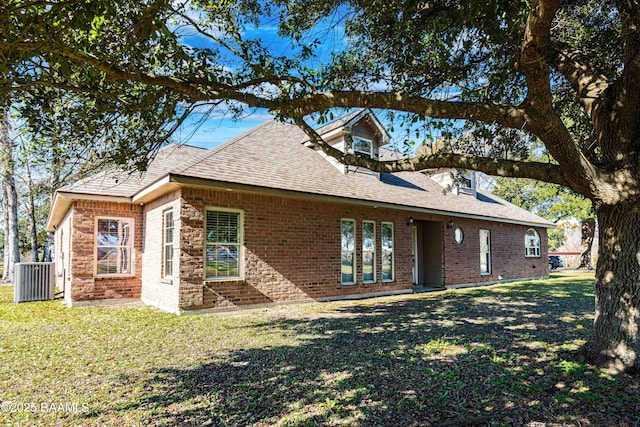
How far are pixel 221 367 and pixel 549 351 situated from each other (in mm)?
4433

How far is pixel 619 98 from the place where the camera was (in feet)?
15.0

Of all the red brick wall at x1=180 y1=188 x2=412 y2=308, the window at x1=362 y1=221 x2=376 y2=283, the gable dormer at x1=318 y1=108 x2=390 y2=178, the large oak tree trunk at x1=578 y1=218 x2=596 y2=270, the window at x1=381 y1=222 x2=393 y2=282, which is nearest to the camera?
the red brick wall at x1=180 y1=188 x2=412 y2=308

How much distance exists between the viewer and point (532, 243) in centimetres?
2025

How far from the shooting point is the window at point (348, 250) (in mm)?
11562

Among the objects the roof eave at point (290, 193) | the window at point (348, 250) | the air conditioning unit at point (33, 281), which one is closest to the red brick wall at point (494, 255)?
the roof eave at point (290, 193)

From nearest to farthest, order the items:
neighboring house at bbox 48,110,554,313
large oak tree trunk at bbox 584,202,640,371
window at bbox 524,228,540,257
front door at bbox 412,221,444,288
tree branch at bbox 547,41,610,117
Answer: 1. large oak tree trunk at bbox 584,202,640,371
2. tree branch at bbox 547,41,610,117
3. neighboring house at bbox 48,110,554,313
4. front door at bbox 412,221,444,288
5. window at bbox 524,228,540,257

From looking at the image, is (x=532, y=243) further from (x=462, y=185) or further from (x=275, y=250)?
(x=275, y=250)

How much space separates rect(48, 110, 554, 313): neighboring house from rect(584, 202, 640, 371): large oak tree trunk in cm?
677

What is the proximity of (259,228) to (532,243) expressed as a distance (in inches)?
653

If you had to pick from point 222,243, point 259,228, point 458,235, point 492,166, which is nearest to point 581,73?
point 492,166

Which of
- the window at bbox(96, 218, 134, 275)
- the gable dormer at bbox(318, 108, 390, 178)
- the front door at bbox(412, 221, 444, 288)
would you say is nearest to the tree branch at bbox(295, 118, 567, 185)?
the gable dormer at bbox(318, 108, 390, 178)

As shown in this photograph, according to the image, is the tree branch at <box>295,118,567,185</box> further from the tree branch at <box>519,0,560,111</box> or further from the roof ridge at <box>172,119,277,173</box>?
the roof ridge at <box>172,119,277,173</box>

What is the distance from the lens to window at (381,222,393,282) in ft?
41.5

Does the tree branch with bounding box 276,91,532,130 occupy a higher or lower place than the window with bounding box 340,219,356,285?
higher
